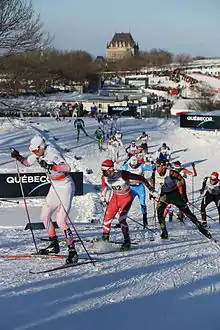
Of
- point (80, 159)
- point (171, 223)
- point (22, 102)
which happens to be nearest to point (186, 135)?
point (80, 159)

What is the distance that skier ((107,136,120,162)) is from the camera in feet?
82.3

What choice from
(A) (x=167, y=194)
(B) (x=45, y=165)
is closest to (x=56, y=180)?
(B) (x=45, y=165)

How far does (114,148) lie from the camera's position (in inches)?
998

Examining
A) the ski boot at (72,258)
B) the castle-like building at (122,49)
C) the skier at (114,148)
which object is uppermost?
the castle-like building at (122,49)

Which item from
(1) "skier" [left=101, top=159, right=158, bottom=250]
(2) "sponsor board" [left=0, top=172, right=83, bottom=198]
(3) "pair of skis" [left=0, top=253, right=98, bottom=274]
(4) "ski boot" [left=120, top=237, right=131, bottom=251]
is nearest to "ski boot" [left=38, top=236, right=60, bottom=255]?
(3) "pair of skis" [left=0, top=253, right=98, bottom=274]

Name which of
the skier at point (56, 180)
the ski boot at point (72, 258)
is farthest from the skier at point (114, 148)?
the ski boot at point (72, 258)

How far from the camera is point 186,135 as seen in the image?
107 ft

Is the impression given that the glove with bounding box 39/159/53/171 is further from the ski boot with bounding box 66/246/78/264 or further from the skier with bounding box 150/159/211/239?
the skier with bounding box 150/159/211/239

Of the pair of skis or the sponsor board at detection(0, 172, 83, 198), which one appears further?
the sponsor board at detection(0, 172, 83, 198)

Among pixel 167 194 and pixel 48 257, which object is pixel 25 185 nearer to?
pixel 167 194

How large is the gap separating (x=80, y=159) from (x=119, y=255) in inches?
713

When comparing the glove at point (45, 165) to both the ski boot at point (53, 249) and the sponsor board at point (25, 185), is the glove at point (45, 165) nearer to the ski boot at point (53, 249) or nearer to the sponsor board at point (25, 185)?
the ski boot at point (53, 249)

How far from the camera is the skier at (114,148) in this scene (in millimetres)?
25094

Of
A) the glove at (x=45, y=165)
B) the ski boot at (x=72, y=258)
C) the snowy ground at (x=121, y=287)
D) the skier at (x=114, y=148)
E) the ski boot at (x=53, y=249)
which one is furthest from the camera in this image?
the skier at (x=114, y=148)
